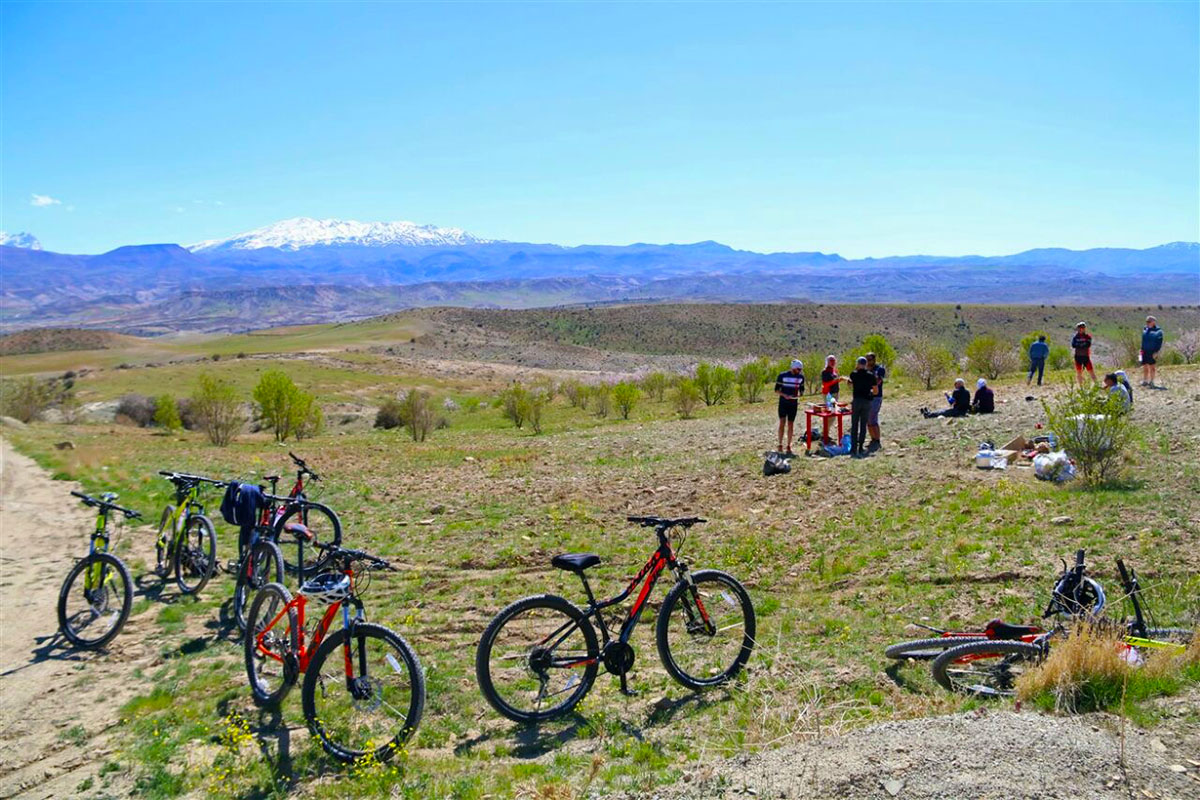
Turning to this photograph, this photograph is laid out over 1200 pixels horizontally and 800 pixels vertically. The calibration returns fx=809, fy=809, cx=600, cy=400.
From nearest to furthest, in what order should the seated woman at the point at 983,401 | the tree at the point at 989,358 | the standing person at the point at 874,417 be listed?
1. the standing person at the point at 874,417
2. the seated woman at the point at 983,401
3. the tree at the point at 989,358

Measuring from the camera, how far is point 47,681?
7449 mm

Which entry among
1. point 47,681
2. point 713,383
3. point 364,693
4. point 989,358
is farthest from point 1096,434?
point 713,383

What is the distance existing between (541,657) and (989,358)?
110ft

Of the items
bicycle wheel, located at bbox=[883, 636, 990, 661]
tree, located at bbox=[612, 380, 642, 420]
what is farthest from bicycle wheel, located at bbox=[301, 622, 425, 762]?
tree, located at bbox=[612, 380, 642, 420]

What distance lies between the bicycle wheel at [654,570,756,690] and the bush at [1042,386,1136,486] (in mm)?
7783

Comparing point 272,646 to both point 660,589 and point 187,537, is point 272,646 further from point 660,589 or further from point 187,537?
point 660,589

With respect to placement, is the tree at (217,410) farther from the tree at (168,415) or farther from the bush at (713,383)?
the bush at (713,383)

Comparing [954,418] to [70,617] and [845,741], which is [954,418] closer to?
[845,741]

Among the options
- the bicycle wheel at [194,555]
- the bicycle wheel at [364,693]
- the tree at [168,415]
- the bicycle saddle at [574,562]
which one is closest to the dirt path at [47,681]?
the bicycle wheel at [194,555]

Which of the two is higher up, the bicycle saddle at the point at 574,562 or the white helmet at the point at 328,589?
the bicycle saddle at the point at 574,562

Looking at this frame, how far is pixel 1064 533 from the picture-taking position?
1005 cm

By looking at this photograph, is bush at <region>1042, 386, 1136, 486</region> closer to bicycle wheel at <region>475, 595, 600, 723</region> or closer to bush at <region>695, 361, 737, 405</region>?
bicycle wheel at <region>475, 595, 600, 723</region>

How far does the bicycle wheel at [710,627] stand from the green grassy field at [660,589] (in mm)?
188

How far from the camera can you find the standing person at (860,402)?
16.4 meters
